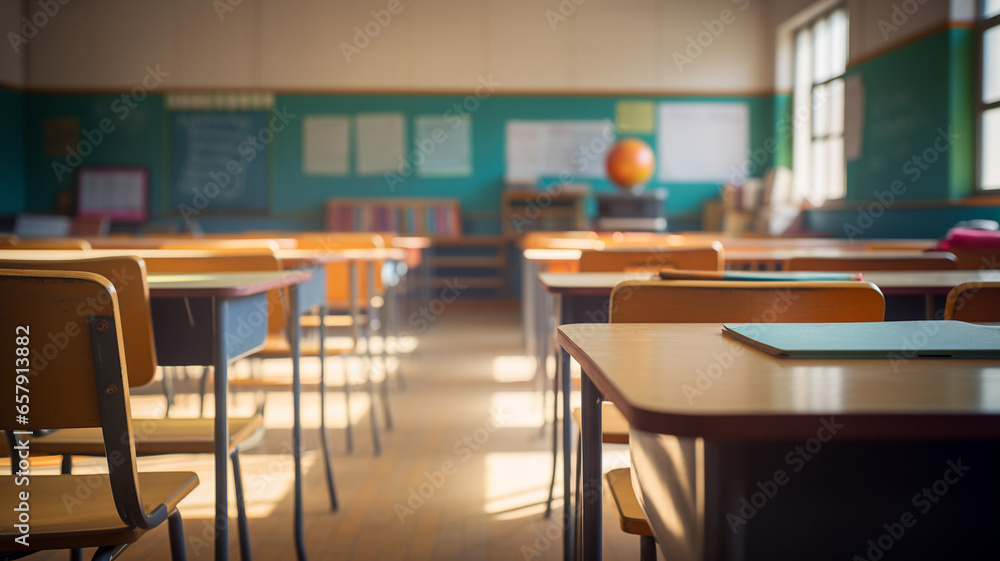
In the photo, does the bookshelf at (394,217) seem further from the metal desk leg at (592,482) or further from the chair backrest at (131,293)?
the metal desk leg at (592,482)

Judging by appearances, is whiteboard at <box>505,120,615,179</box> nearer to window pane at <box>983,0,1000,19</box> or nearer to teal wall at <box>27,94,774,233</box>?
teal wall at <box>27,94,774,233</box>

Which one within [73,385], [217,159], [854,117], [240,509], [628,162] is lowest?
[240,509]

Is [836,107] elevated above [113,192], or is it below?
above

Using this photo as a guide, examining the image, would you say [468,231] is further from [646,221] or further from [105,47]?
[105,47]

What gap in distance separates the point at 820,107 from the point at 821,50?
1.59 ft

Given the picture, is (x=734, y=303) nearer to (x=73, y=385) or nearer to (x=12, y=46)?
(x=73, y=385)

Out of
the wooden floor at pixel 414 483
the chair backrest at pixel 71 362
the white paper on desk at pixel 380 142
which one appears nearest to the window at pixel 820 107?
the white paper on desk at pixel 380 142

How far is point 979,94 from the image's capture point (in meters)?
4.55

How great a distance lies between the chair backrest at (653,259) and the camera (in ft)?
6.59

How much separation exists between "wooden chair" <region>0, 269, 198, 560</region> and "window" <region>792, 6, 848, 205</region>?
20.0 feet

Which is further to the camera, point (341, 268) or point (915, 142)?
point (915, 142)

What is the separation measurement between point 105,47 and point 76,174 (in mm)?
1296

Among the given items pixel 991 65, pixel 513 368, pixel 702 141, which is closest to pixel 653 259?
pixel 513 368

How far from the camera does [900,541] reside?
587 millimetres
